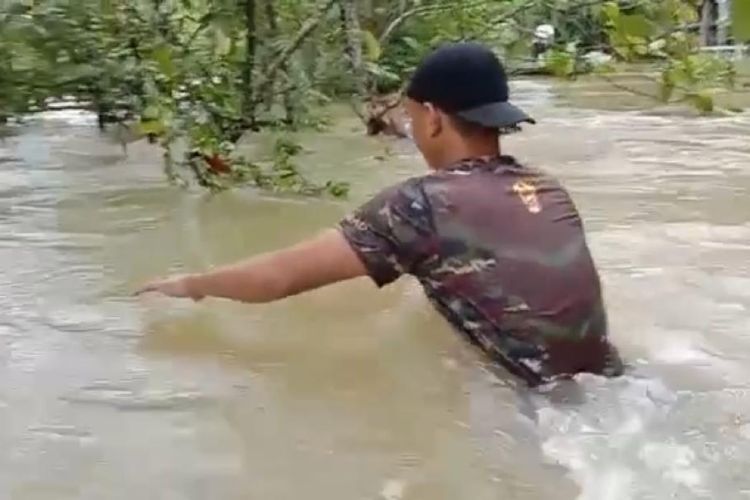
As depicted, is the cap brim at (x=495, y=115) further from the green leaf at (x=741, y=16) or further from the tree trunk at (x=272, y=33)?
the tree trunk at (x=272, y=33)

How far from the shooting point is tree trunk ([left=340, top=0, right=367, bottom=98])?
7805 mm

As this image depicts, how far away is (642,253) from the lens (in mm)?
6090

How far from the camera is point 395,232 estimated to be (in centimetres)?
384

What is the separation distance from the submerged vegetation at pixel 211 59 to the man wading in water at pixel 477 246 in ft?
6.94

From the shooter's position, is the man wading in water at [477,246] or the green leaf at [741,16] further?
the man wading in water at [477,246]

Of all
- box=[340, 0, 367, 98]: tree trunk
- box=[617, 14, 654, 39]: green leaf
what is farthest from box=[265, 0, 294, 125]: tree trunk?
box=[617, 14, 654, 39]: green leaf

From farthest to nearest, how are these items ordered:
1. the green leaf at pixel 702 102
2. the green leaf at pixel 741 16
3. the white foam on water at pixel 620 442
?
the green leaf at pixel 702 102
the white foam on water at pixel 620 442
the green leaf at pixel 741 16

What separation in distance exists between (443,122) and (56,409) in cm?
122

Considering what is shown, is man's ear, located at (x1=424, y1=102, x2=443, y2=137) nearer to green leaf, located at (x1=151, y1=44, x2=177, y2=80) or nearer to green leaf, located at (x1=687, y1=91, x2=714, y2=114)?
green leaf, located at (x1=687, y1=91, x2=714, y2=114)

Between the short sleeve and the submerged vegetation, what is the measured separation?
7.48ft

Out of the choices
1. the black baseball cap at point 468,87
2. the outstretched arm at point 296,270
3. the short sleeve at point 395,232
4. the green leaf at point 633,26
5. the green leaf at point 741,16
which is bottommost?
the outstretched arm at point 296,270

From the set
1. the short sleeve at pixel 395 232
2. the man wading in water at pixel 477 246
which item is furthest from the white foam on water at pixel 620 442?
the short sleeve at pixel 395 232

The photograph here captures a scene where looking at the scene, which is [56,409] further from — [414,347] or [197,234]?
[197,234]

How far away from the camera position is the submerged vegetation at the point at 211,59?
23.4 feet
